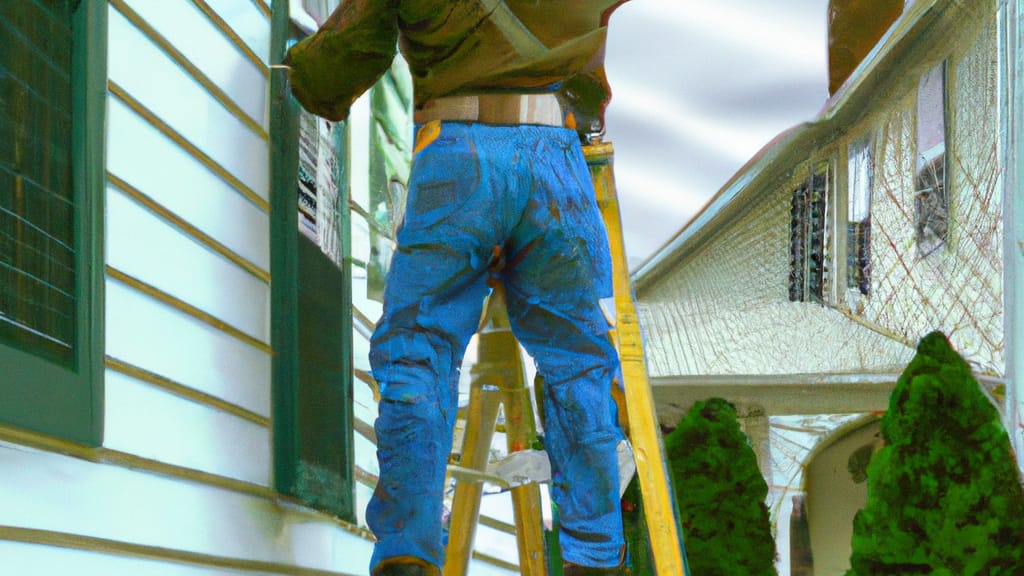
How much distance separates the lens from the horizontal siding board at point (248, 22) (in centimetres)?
211

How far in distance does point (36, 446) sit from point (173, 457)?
1.15 ft

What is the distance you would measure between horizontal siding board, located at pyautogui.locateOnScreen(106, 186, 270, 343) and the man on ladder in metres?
0.28

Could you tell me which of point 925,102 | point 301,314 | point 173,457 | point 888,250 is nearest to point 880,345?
point 888,250

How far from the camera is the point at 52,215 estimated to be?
1.50 metres

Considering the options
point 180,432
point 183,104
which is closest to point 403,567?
point 180,432

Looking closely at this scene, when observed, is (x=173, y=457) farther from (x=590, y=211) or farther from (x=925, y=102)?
(x=925, y=102)

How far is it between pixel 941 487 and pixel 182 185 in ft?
6.38

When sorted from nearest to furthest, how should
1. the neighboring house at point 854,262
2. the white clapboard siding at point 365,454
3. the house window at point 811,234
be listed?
the white clapboard siding at point 365,454, the neighboring house at point 854,262, the house window at point 811,234

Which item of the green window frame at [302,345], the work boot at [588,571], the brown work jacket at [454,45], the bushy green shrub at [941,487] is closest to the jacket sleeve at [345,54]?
the brown work jacket at [454,45]

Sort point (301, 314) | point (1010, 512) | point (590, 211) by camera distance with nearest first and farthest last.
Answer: point (590, 211) → point (301, 314) → point (1010, 512)

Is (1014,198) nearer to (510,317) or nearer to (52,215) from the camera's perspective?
(510,317)

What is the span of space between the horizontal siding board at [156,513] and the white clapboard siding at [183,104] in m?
0.49

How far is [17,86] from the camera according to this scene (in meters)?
1.44

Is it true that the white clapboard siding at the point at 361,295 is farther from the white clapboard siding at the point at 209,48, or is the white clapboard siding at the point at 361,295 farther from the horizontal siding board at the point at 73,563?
the horizontal siding board at the point at 73,563
